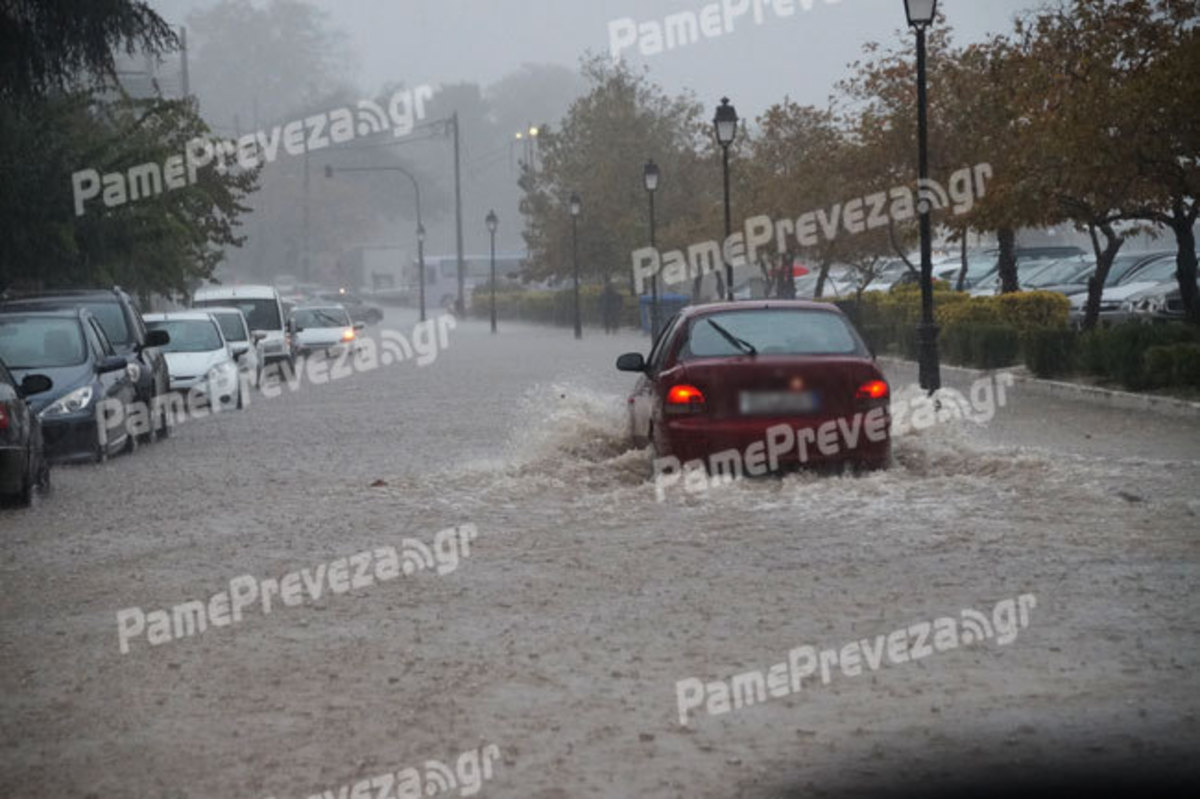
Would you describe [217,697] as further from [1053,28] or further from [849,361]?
[1053,28]

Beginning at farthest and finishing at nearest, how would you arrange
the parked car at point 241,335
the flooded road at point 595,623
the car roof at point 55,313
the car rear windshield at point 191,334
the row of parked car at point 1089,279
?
the parked car at point 241,335, the row of parked car at point 1089,279, the car rear windshield at point 191,334, the car roof at point 55,313, the flooded road at point 595,623

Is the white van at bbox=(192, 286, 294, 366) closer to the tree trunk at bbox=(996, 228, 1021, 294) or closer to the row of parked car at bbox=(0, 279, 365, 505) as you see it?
the row of parked car at bbox=(0, 279, 365, 505)

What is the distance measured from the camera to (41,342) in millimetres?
18891

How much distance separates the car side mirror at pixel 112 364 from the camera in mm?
18234

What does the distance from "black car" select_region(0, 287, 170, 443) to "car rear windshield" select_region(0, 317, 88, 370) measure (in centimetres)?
129

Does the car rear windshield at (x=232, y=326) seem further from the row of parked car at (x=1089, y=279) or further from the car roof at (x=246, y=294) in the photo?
the row of parked car at (x=1089, y=279)

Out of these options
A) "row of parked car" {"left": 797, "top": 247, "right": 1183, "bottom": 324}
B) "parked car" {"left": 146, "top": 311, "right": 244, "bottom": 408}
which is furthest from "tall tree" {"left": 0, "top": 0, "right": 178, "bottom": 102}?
"row of parked car" {"left": 797, "top": 247, "right": 1183, "bottom": 324}

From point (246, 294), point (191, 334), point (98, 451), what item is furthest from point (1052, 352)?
point (246, 294)

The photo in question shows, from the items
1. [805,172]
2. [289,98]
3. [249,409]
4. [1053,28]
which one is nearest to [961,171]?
[1053,28]

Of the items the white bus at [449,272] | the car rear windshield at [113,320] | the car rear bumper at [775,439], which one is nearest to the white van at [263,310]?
the car rear windshield at [113,320]

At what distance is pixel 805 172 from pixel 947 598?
35.1 metres

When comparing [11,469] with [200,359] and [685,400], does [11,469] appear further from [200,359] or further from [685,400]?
[200,359]

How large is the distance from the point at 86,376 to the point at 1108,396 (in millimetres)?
11118

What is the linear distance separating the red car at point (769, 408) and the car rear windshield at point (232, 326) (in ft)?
68.2
